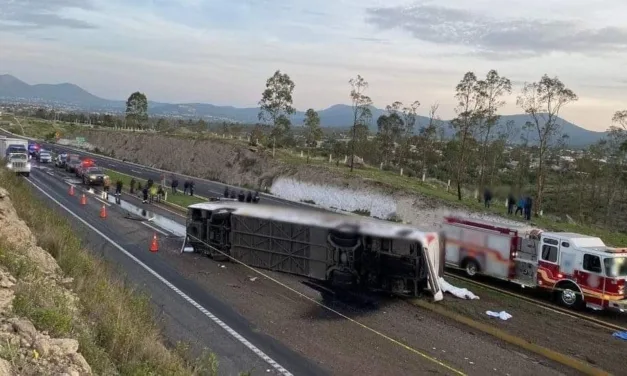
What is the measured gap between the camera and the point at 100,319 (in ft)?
34.4

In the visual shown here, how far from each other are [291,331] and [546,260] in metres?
9.79

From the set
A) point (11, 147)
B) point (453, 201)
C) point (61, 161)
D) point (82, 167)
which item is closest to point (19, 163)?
point (11, 147)

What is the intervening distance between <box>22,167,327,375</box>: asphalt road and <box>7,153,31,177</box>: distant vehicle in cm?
1860

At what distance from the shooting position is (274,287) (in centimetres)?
1862

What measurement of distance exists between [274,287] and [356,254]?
3.06 metres

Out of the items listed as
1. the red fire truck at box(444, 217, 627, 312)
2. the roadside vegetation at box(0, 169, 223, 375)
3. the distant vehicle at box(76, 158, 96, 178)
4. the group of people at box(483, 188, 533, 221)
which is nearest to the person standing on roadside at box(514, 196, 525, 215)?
the group of people at box(483, 188, 533, 221)

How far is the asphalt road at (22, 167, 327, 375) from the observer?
12.5 metres

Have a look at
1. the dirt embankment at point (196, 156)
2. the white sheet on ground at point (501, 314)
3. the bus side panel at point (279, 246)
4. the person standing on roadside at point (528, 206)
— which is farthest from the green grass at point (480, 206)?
the bus side panel at point (279, 246)

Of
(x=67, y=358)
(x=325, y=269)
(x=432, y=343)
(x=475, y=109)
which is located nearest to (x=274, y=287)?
(x=325, y=269)

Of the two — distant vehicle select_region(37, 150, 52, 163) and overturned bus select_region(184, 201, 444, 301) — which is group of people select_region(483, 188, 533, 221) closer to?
overturned bus select_region(184, 201, 444, 301)

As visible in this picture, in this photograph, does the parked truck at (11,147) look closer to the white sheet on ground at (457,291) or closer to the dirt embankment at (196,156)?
the dirt embankment at (196,156)

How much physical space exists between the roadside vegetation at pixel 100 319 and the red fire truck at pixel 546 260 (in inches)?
485

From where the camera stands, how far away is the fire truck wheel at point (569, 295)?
18.0 metres

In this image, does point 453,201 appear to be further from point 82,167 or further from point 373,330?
point 82,167
